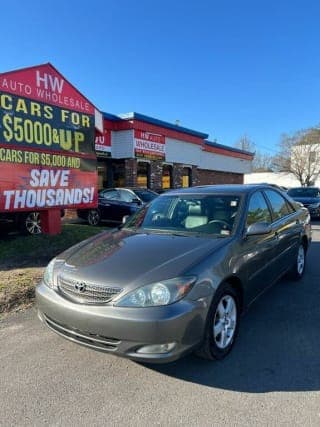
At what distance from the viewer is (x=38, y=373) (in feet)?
10.00

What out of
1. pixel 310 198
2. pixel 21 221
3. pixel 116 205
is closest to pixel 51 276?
pixel 21 221

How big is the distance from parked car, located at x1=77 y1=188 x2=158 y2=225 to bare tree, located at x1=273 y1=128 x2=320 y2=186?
38.4 meters

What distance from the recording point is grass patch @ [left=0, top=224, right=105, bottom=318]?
4.70 metres

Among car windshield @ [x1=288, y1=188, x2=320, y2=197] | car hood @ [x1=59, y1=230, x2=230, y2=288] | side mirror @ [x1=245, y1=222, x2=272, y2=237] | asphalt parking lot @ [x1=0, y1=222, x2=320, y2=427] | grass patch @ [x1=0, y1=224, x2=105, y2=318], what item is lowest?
asphalt parking lot @ [x1=0, y1=222, x2=320, y2=427]

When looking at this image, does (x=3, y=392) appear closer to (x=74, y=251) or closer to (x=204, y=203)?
(x=74, y=251)

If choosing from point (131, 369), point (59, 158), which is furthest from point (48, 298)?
point (59, 158)

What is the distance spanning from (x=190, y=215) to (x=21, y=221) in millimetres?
5820

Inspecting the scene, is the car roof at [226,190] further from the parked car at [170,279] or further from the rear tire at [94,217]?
the rear tire at [94,217]

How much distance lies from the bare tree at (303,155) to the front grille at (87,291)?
47.2 meters

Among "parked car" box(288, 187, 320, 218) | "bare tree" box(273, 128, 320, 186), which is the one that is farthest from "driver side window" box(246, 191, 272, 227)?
"bare tree" box(273, 128, 320, 186)

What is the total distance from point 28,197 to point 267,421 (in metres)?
6.41

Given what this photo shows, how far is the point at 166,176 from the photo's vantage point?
1941 centimetres

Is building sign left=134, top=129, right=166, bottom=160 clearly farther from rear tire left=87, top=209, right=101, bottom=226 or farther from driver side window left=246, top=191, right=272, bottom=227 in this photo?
driver side window left=246, top=191, right=272, bottom=227

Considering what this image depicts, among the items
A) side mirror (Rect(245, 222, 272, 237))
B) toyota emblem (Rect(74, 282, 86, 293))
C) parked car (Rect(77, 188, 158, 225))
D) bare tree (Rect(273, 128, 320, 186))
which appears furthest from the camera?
bare tree (Rect(273, 128, 320, 186))
